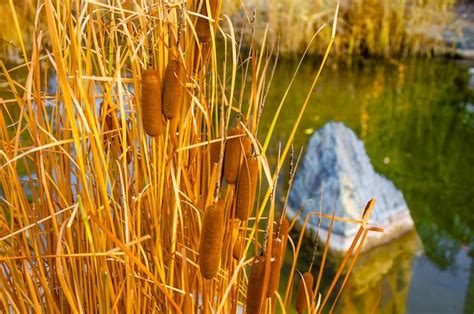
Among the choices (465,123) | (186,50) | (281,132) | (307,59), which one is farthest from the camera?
(307,59)

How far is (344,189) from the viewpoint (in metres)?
2.56

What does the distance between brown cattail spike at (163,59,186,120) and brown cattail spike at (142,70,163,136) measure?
2cm

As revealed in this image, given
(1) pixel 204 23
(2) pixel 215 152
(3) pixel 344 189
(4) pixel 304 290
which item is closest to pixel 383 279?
(3) pixel 344 189

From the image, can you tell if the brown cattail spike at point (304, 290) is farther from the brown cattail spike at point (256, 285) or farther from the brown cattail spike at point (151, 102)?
the brown cattail spike at point (151, 102)

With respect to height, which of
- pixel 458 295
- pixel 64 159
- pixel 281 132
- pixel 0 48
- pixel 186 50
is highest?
pixel 186 50

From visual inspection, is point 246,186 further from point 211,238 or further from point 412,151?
point 412,151

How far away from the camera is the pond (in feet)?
8.11

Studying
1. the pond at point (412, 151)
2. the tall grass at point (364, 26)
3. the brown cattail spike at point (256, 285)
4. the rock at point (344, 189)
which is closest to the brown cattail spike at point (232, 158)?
the brown cattail spike at point (256, 285)

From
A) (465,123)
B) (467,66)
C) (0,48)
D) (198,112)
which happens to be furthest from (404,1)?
(198,112)

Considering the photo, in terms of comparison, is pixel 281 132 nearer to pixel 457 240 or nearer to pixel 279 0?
pixel 457 240

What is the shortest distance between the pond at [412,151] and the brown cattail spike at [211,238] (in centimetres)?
98

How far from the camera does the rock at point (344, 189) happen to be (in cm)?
255

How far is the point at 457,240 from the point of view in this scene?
287 cm

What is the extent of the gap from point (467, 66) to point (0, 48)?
347 centimetres
